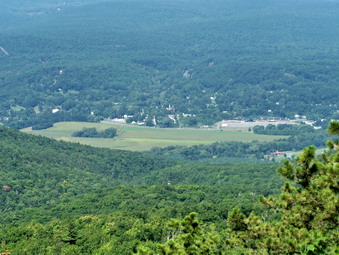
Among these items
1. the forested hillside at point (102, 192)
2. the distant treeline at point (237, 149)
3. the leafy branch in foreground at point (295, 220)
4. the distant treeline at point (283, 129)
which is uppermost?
the leafy branch in foreground at point (295, 220)

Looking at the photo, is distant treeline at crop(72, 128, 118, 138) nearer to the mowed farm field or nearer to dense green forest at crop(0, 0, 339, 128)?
the mowed farm field

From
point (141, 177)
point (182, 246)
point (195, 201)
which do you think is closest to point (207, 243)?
point (182, 246)

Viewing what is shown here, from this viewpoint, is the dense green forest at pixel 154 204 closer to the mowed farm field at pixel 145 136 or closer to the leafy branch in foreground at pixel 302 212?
the leafy branch in foreground at pixel 302 212

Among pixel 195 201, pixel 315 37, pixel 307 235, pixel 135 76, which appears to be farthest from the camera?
pixel 315 37

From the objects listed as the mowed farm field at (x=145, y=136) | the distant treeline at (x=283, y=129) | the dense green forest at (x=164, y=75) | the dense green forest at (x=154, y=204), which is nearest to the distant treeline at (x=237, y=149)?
the mowed farm field at (x=145, y=136)

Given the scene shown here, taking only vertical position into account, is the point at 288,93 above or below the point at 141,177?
below

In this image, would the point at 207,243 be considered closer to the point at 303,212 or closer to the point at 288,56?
the point at 303,212
